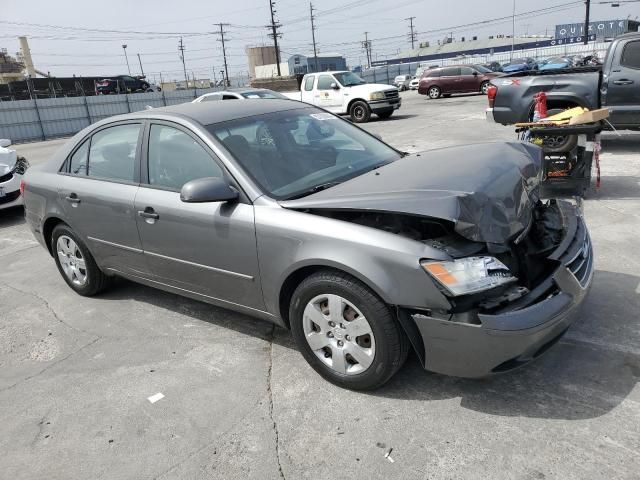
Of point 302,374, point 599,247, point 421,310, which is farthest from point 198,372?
point 599,247

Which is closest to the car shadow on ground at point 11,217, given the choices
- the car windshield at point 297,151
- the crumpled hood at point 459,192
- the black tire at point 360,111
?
the car windshield at point 297,151

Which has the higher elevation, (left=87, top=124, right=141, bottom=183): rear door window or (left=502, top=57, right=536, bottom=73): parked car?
(left=87, top=124, right=141, bottom=183): rear door window

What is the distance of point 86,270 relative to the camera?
4715 mm

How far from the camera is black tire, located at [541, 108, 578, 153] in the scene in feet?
21.0

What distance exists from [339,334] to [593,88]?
24.9 feet

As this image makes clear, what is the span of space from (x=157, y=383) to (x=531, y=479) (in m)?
2.26

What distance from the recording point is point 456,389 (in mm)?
3010

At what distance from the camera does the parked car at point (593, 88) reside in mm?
8484

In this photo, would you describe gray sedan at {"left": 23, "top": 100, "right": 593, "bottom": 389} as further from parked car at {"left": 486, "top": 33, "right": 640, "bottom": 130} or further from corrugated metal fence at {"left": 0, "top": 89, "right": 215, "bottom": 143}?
corrugated metal fence at {"left": 0, "top": 89, "right": 215, "bottom": 143}

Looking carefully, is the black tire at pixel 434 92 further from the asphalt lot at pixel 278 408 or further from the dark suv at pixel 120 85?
the asphalt lot at pixel 278 408

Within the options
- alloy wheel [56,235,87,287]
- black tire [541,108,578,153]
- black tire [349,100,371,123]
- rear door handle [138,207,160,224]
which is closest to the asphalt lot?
alloy wheel [56,235,87,287]

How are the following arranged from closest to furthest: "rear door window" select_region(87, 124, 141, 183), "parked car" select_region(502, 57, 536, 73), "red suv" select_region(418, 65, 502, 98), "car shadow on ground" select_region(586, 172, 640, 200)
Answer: "rear door window" select_region(87, 124, 141, 183), "car shadow on ground" select_region(586, 172, 640, 200), "red suv" select_region(418, 65, 502, 98), "parked car" select_region(502, 57, 536, 73)

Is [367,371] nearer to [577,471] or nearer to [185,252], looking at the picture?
[577,471]

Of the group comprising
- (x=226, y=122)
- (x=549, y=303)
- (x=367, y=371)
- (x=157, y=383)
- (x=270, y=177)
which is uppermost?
(x=226, y=122)
